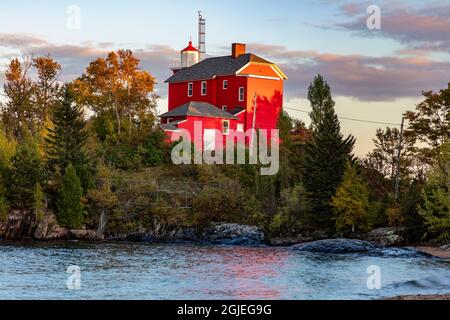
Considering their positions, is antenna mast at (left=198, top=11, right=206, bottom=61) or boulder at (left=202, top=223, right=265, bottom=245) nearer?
boulder at (left=202, top=223, right=265, bottom=245)

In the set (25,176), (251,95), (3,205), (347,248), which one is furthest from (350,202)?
(3,205)

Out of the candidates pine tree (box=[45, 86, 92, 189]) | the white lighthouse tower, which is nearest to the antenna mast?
the white lighthouse tower

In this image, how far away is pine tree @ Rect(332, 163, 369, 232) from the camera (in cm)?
5450

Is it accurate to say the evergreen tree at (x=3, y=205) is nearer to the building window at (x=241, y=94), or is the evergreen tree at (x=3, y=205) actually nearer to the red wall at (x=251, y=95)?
the red wall at (x=251, y=95)

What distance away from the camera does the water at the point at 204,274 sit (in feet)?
98.0

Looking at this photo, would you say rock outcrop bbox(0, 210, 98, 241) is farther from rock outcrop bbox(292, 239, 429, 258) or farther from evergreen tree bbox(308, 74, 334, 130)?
evergreen tree bbox(308, 74, 334, 130)

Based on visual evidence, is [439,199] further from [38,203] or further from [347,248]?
[38,203]

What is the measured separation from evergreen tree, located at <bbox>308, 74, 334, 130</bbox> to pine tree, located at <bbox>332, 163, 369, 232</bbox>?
42.2 feet

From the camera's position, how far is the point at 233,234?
5628cm
